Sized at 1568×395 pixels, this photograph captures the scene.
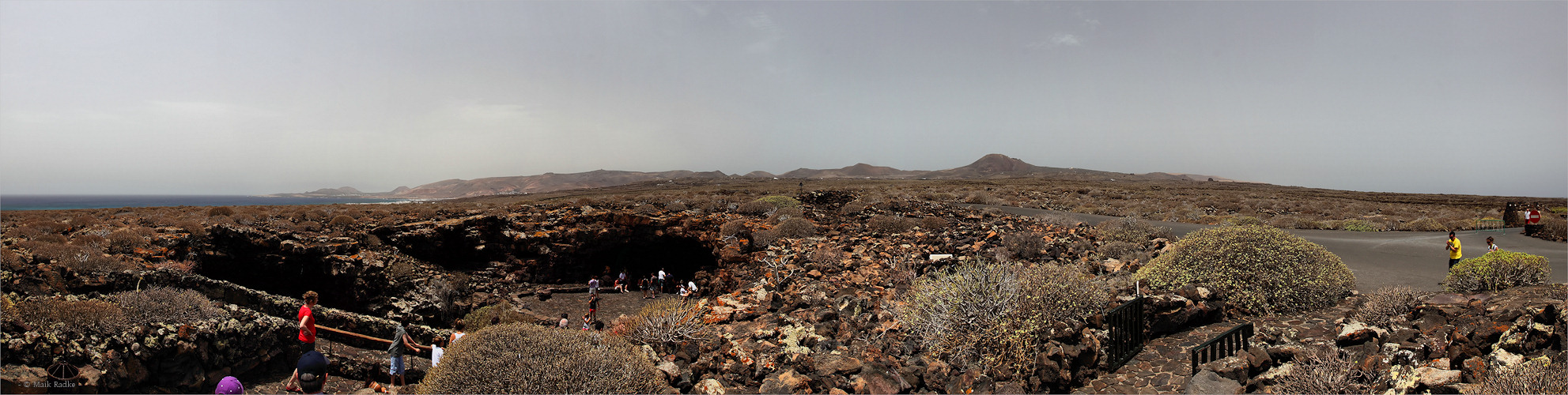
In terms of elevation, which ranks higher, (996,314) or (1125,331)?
(996,314)

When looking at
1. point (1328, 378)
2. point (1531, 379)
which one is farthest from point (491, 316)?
point (1531, 379)

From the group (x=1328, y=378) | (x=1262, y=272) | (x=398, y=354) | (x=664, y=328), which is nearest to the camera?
(x=1328, y=378)

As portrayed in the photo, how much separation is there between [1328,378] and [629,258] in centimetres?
1977

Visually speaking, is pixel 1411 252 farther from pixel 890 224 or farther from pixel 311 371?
pixel 311 371

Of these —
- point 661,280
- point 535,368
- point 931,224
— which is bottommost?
point 661,280

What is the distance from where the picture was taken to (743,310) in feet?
26.4

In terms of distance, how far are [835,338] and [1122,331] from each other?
3250mm

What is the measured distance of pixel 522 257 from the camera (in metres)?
17.6

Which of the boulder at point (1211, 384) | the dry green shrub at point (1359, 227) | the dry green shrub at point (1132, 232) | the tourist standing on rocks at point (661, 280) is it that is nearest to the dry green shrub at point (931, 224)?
the dry green shrub at point (1132, 232)

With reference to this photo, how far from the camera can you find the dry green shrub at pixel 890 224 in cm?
1452

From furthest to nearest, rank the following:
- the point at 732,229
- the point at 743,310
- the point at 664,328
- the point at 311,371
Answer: the point at 732,229, the point at 743,310, the point at 664,328, the point at 311,371

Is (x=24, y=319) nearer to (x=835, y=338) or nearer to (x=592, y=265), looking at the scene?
(x=835, y=338)

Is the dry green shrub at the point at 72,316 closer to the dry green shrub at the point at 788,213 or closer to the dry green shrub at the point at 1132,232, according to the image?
the dry green shrub at the point at 788,213

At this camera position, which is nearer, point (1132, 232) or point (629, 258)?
point (1132, 232)
